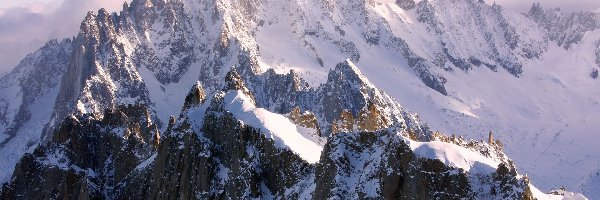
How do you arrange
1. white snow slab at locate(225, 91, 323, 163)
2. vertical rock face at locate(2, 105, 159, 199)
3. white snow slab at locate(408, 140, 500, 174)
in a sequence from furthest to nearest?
vertical rock face at locate(2, 105, 159, 199), white snow slab at locate(225, 91, 323, 163), white snow slab at locate(408, 140, 500, 174)

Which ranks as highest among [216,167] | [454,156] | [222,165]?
[216,167]

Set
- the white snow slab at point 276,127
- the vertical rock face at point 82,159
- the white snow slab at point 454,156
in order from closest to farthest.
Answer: the white snow slab at point 454,156
the white snow slab at point 276,127
the vertical rock face at point 82,159

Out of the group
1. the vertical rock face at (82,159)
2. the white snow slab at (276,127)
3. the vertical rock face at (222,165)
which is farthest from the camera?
the vertical rock face at (82,159)

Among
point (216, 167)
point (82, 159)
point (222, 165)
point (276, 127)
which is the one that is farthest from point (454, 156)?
point (82, 159)

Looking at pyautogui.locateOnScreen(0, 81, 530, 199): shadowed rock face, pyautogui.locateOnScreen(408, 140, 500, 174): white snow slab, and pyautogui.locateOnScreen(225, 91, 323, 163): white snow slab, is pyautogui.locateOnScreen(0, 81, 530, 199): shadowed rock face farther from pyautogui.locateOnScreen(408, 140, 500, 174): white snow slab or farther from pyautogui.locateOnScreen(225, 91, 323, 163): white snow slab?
Result: pyautogui.locateOnScreen(225, 91, 323, 163): white snow slab

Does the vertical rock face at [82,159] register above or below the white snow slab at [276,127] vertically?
above

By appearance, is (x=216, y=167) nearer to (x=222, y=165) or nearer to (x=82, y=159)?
(x=222, y=165)

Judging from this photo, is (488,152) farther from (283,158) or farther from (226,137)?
(226,137)

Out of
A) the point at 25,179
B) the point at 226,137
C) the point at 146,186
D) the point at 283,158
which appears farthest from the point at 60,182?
the point at 283,158

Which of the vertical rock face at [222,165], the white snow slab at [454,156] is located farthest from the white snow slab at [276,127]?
the white snow slab at [454,156]

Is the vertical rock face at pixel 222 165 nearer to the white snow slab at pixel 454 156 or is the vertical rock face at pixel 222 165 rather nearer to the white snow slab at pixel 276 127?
the white snow slab at pixel 454 156

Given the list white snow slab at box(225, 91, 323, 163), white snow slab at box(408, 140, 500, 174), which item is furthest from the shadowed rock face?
white snow slab at box(225, 91, 323, 163)
